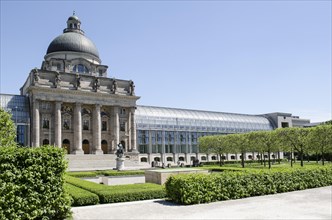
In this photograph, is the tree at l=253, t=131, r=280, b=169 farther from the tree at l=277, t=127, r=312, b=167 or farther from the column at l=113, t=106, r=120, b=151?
the column at l=113, t=106, r=120, b=151

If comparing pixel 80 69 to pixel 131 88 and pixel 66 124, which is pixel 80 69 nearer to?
pixel 131 88

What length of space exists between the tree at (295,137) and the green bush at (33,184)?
49.4 m

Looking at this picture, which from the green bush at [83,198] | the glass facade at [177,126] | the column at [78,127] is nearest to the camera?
the green bush at [83,198]

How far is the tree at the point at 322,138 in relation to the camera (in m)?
54.7

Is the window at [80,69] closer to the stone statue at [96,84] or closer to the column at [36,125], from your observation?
the stone statue at [96,84]

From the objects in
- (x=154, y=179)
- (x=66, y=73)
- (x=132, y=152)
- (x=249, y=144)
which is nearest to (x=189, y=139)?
(x=132, y=152)

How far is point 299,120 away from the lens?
138 m

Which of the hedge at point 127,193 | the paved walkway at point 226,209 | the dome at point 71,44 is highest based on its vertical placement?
the dome at point 71,44

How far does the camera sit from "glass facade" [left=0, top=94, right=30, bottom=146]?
209 feet

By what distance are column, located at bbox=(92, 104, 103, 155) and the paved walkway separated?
2036 inches

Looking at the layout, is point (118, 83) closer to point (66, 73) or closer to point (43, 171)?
point (66, 73)

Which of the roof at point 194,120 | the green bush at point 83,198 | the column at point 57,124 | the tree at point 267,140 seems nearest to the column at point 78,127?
the column at point 57,124

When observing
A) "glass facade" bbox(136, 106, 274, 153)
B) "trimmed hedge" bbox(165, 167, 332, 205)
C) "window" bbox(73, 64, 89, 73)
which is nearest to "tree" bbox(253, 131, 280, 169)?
"glass facade" bbox(136, 106, 274, 153)

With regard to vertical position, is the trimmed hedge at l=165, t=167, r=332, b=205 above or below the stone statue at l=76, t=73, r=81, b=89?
below
